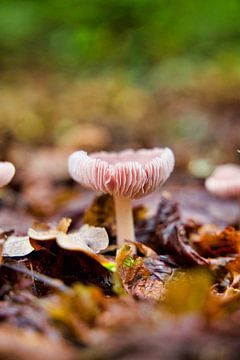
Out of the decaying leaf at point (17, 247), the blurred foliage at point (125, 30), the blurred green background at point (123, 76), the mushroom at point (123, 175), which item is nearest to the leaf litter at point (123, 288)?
the decaying leaf at point (17, 247)

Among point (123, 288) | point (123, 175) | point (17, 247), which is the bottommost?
point (123, 288)

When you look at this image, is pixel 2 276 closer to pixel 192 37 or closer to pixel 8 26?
pixel 192 37

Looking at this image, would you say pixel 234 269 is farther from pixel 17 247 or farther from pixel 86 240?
pixel 17 247

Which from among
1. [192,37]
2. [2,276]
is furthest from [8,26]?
[2,276]

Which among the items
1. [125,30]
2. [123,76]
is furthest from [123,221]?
[125,30]

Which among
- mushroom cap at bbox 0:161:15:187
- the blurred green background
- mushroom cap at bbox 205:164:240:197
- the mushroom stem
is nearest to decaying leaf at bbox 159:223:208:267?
the mushroom stem

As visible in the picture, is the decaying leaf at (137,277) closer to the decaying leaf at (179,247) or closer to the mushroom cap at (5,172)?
the decaying leaf at (179,247)
